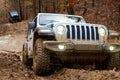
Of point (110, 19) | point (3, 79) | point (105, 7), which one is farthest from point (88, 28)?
point (105, 7)

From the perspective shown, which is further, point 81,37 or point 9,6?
point 9,6

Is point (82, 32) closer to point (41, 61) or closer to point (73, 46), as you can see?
point (73, 46)

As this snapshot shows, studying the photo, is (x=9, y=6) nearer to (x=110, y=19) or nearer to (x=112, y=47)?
(x=110, y=19)

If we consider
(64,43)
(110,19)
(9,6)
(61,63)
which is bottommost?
(9,6)

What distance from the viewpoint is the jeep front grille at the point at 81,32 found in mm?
10156

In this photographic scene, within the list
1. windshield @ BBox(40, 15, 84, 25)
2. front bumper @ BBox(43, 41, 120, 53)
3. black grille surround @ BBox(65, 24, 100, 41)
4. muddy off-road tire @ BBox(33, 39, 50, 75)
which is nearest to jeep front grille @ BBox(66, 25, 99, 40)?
black grille surround @ BBox(65, 24, 100, 41)

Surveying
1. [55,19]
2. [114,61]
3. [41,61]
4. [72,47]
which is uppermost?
[55,19]

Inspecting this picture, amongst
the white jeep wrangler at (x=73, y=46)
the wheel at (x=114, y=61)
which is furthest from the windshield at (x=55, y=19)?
the wheel at (x=114, y=61)

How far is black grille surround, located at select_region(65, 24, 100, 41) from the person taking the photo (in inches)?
400

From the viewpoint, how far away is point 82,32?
1023 cm

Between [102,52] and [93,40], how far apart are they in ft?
1.51

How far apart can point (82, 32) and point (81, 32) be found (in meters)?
0.03

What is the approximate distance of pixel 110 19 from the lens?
2980cm

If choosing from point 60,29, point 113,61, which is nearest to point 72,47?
point 60,29
